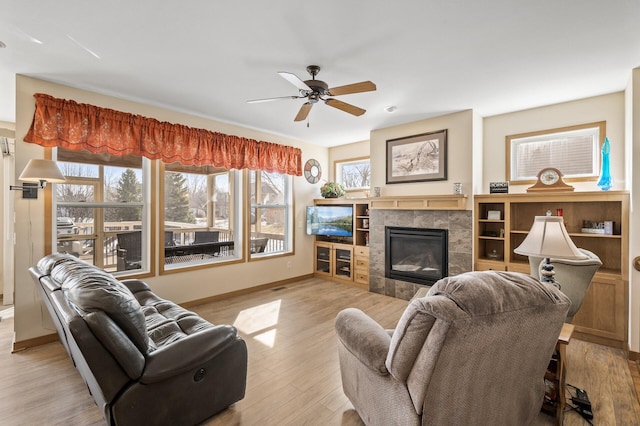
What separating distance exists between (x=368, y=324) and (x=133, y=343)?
1306 mm

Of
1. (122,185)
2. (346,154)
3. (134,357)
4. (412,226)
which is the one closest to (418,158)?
(412,226)

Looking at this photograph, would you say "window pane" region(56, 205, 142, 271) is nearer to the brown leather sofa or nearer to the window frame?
the window frame

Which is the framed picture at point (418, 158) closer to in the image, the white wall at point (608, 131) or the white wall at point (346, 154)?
the white wall at point (608, 131)

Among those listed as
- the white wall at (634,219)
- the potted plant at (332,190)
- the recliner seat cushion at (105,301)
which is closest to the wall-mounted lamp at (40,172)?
the recliner seat cushion at (105,301)

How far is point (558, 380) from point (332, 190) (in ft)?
13.7

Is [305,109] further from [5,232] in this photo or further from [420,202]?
[5,232]

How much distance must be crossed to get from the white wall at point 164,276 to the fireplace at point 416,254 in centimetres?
172

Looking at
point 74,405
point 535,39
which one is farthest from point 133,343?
point 535,39

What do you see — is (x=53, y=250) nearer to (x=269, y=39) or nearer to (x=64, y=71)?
(x=64, y=71)

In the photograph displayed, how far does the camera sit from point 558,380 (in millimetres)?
1926

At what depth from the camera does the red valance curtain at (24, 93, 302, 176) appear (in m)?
3.05

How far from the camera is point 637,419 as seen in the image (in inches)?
79.3

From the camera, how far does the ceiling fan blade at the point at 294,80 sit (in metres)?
2.35

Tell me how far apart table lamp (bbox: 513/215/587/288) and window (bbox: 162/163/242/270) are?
151 inches
